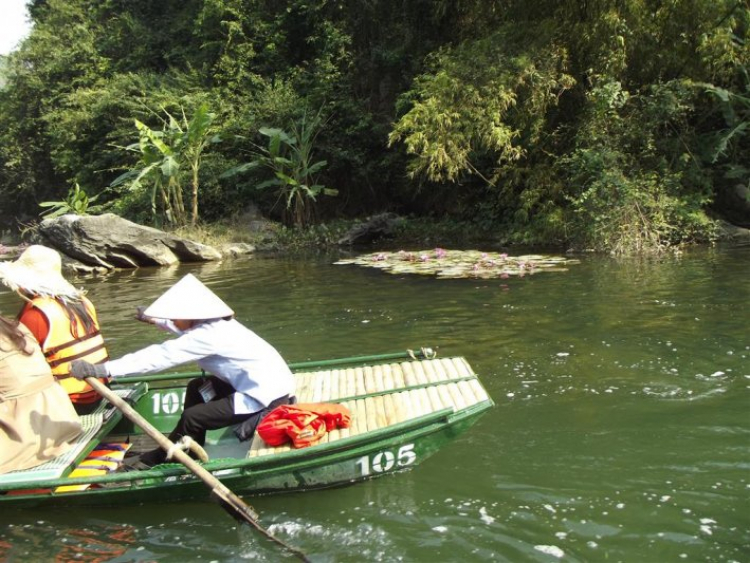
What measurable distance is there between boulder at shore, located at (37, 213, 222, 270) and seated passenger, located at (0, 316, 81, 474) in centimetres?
1382

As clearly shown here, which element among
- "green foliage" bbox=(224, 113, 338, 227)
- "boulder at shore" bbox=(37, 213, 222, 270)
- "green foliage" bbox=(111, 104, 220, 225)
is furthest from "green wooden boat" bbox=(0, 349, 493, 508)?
"green foliage" bbox=(224, 113, 338, 227)

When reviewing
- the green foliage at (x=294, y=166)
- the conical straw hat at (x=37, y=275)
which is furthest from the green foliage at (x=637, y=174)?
the conical straw hat at (x=37, y=275)

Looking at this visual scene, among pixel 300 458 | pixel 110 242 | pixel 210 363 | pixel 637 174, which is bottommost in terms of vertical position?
pixel 300 458

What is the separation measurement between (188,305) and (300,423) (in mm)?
1061

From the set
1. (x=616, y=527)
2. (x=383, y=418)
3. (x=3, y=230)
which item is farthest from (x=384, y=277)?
(x=3, y=230)

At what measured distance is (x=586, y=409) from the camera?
554cm

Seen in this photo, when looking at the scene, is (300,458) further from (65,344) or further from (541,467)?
(65,344)

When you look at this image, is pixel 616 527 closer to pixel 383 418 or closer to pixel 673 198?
pixel 383 418

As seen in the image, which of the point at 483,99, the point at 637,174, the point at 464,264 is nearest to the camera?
the point at 464,264

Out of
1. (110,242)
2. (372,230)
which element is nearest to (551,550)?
(110,242)

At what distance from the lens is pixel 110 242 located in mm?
17500

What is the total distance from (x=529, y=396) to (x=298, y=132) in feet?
55.3

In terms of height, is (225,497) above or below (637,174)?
below

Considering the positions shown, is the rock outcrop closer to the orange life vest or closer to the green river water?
the green river water
